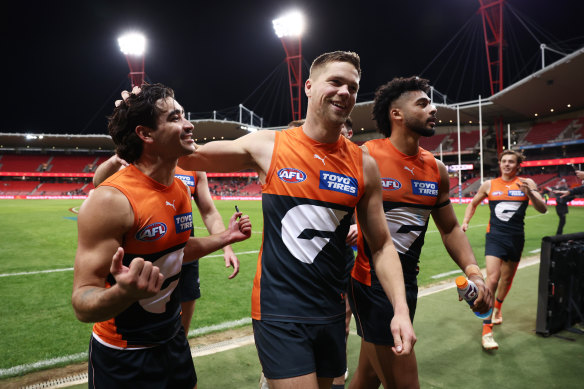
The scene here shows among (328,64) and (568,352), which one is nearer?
(328,64)

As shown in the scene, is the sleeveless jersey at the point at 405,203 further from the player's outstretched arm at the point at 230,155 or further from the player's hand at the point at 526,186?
the player's hand at the point at 526,186

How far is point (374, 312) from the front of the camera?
2547mm

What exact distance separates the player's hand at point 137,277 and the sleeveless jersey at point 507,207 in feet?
17.7

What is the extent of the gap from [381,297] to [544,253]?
354 cm

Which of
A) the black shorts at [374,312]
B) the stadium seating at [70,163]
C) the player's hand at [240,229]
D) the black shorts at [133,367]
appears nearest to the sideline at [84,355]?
the black shorts at [133,367]

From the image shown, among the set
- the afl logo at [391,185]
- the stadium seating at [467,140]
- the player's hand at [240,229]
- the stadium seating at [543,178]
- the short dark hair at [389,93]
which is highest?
the short dark hair at [389,93]

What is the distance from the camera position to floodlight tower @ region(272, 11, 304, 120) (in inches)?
1669

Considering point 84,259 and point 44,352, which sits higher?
point 84,259

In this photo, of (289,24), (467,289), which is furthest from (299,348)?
(289,24)

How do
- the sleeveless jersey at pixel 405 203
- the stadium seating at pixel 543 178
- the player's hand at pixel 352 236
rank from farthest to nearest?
1. the stadium seating at pixel 543 178
2. the player's hand at pixel 352 236
3. the sleeveless jersey at pixel 405 203

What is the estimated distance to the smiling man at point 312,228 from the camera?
195 cm

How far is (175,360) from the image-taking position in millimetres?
2098

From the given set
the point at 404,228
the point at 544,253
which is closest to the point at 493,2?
the point at 544,253

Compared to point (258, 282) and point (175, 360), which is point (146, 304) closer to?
point (175, 360)
